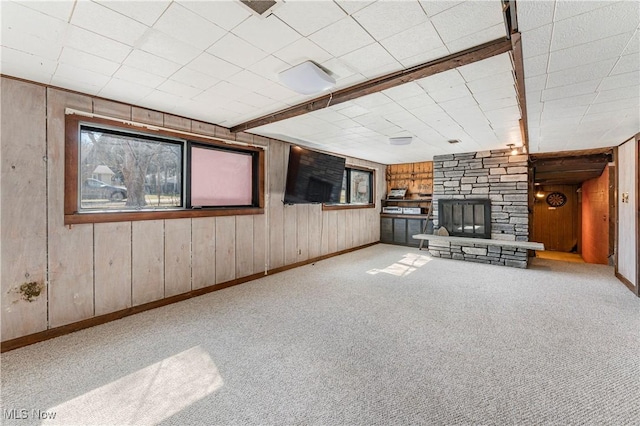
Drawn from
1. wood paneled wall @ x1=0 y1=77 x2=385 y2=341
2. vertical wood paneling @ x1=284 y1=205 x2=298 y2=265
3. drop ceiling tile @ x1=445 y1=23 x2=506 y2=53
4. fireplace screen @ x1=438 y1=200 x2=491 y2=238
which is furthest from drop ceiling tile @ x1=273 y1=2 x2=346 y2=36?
fireplace screen @ x1=438 y1=200 x2=491 y2=238

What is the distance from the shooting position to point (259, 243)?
430cm

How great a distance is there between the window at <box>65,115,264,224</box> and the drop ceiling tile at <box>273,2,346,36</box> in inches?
92.0

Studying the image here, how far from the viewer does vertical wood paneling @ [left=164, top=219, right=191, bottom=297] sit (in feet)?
10.6

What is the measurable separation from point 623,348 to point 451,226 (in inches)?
144

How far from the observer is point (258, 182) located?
14.0 feet

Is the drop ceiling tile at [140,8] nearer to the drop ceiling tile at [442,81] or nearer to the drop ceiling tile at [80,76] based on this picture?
the drop ceiling tile at [80,76]

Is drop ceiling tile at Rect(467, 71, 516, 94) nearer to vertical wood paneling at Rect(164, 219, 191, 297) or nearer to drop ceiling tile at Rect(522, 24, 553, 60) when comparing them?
drop ceiling tile at Rect(522, 24, 553, 60)

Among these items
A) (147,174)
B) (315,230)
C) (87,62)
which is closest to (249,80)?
(87,62)

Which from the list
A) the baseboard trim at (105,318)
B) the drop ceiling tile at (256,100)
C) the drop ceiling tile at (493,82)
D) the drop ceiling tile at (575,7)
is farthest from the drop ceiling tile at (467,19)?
the baseboard trim at (105,318)

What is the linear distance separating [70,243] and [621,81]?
16.3 feet

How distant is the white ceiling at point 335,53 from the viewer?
1.44 m

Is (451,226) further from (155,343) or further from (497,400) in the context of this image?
(155,343)

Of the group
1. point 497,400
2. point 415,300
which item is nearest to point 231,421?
point 497,400

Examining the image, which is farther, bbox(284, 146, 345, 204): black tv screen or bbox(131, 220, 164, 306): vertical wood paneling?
bbox(284, 146, 345, 204): black tv screen
